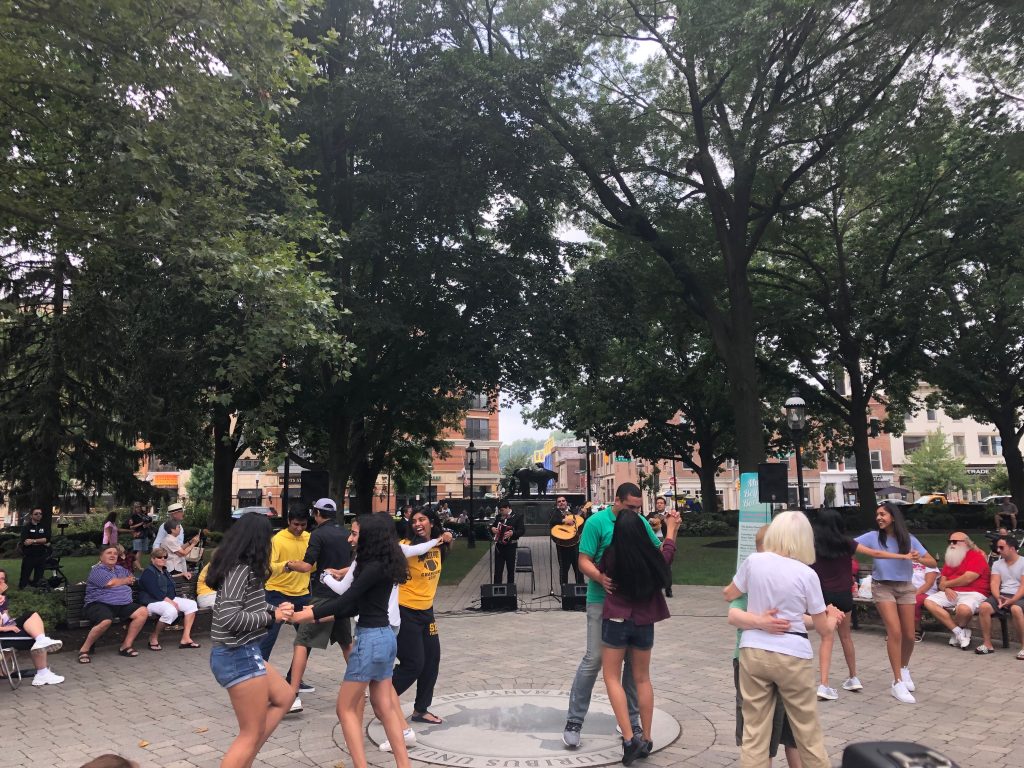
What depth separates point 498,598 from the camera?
13398 mm

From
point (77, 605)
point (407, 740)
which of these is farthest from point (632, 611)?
point (77, 605)

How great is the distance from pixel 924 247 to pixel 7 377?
1168 inches

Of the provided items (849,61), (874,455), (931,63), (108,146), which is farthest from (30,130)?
(874,455)

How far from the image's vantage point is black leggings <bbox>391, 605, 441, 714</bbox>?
5.91 metres

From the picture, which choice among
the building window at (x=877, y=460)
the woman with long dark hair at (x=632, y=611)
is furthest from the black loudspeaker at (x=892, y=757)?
→ the building window at (x=877, y=460)

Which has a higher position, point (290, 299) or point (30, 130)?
point (30, 130)

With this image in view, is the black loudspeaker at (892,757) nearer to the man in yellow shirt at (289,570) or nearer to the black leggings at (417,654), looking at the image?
the black leggings at (417,654)

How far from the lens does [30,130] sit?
10.9m

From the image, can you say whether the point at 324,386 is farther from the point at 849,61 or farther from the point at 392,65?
the point at 849,61

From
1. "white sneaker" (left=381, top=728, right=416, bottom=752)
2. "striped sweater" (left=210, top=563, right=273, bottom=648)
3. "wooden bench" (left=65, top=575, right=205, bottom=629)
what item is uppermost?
"striped sweater" (left=210, top=563, right=273, bottom=648)

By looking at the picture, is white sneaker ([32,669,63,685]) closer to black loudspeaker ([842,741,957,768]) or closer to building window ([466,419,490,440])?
black loudspeaker ([842,741,957,768])

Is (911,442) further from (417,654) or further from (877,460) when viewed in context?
(417,654)

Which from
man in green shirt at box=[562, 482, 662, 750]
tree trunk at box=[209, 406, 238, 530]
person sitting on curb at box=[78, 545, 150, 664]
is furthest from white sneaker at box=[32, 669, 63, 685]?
tree trunk at box=[209, 406, 238, 530]

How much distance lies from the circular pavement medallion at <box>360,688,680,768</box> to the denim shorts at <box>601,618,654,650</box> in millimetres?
835
